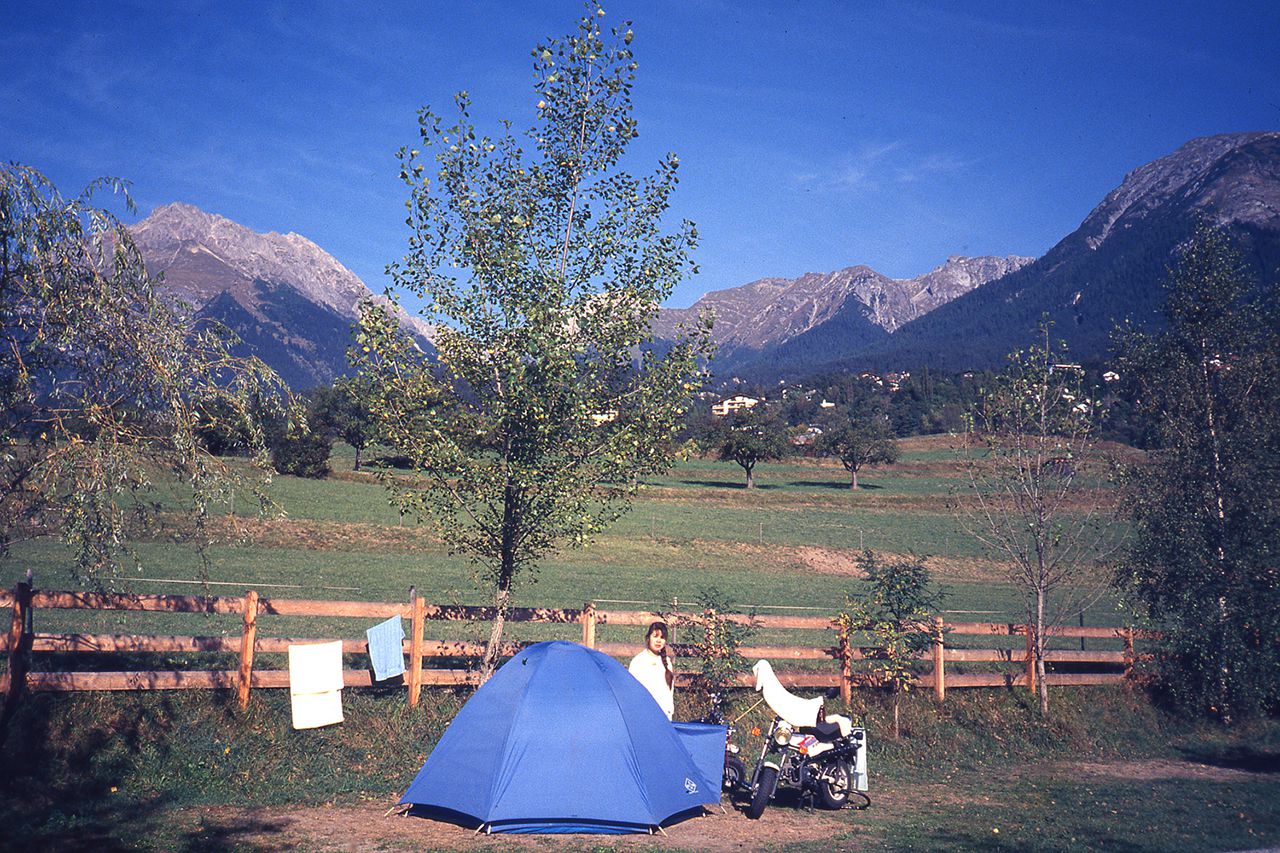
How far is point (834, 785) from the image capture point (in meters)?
10.8

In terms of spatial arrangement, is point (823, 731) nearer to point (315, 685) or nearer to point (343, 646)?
point (315, 685)

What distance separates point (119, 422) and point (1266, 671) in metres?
18.7

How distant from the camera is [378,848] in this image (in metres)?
8.21

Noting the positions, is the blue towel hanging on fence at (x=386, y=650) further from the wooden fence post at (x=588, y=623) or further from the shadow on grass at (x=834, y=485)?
the shadow on grass at (x=834, y=485)

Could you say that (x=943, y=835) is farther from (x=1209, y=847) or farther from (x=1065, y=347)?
(x=1065, y=347)

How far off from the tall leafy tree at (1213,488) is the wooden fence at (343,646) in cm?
122

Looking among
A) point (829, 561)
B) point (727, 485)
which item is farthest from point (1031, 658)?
point (727, 485)

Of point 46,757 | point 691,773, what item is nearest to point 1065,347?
point 691,773

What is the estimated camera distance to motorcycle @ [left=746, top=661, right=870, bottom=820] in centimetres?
1052

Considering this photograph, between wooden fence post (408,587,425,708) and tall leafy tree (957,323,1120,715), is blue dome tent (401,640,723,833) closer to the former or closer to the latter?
wooden fence post (408,587,425,708)

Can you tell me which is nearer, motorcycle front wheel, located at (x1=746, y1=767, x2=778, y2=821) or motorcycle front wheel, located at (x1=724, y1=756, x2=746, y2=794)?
motorcycle front wheel, located at (x1=746, y1=767, x2=778, y2=821)

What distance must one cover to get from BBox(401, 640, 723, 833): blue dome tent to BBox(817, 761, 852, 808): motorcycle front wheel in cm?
153

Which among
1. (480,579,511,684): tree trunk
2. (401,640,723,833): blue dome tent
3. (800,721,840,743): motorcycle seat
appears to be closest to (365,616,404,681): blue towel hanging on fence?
(480,579,511,684): tree trunk

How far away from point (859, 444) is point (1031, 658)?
63090mm
